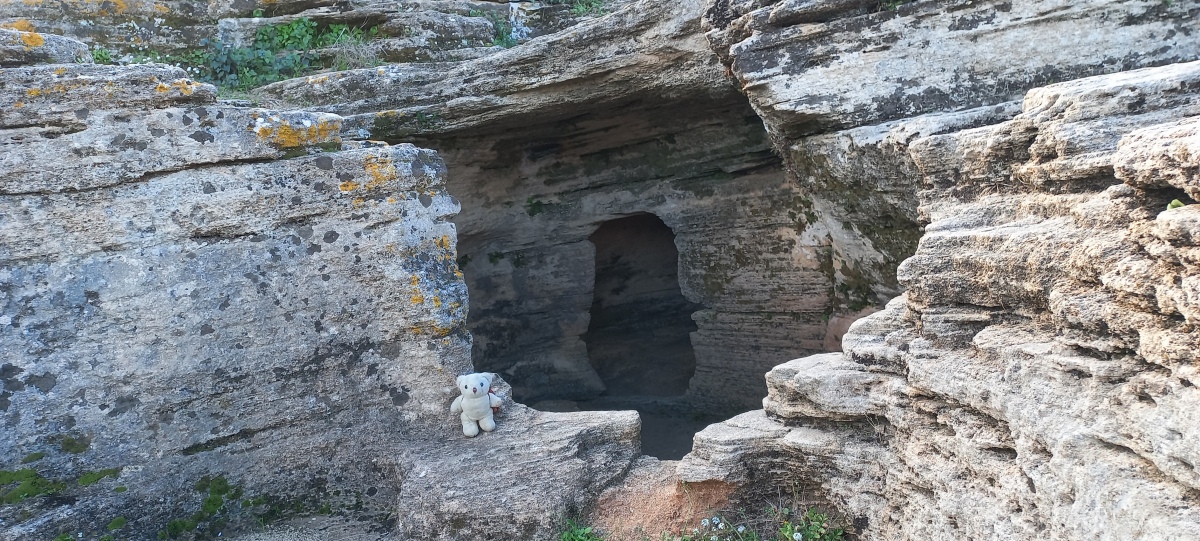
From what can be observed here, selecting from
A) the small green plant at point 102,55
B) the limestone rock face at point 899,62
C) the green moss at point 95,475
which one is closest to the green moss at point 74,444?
the green moss at point 95,475

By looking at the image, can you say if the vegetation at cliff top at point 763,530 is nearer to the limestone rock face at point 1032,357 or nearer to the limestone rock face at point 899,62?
the limestone rock face at point 1032,357

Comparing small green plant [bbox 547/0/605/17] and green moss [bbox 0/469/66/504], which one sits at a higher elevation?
small green plant [bbox 547/0/605/17]

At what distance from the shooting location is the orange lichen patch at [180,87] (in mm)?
5117

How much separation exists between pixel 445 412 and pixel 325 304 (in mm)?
1024

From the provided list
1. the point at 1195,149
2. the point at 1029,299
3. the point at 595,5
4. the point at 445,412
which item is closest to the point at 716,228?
the point at 595,5

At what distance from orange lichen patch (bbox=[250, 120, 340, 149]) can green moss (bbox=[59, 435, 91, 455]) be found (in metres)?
2.02

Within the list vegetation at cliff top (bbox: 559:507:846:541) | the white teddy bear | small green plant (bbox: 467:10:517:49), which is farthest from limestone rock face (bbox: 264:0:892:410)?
vegetation at cliff top (bbox: 559:507:846:541)

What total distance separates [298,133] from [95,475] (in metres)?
2.32

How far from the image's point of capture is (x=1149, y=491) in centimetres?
265

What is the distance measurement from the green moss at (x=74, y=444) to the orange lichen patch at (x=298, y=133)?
202cm

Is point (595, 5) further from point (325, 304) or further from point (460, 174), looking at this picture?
point (325, 304)

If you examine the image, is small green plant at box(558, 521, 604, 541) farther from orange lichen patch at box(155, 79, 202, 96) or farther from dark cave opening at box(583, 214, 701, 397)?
dark cave opening at box(583, 214, 701, 397)

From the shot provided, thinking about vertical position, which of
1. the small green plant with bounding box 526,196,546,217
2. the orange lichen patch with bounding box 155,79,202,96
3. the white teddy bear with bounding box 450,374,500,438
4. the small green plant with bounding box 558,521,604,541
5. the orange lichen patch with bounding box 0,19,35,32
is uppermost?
the orange lichen patch with bounding box 0,19,35,32

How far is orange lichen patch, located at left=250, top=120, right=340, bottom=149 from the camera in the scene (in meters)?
5.29
